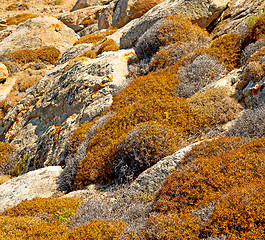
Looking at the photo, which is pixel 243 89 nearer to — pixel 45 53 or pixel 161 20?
pixel 161 20

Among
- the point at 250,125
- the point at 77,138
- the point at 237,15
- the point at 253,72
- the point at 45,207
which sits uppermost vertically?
the point at 237,15

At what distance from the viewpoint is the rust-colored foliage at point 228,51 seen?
356 inches

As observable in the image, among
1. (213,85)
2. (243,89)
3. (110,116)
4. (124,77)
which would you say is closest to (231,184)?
(243,89)

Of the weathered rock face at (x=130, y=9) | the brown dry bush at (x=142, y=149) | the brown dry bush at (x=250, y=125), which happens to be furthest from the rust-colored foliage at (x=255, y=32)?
the weathered rock face at (x=130, y=9)

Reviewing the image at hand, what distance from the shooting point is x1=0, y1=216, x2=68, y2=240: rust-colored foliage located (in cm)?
458

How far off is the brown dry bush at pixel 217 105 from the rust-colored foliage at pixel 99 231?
3.90 meters

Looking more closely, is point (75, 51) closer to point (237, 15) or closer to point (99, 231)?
point (237, 15)

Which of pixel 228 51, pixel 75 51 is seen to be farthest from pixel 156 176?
pixel 75 51

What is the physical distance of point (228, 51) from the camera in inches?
365

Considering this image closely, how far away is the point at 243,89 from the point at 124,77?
549 centimetres

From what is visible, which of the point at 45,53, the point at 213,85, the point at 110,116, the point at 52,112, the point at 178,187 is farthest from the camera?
the point at 45,53

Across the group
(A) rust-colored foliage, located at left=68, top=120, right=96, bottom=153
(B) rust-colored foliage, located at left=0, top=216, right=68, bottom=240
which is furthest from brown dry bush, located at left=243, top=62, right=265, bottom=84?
(B) rust-colored foliage, located at left=0, top=216, right=68, bottom=240

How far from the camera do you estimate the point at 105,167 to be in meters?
→ 6.74

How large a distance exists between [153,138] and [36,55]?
22355mm
